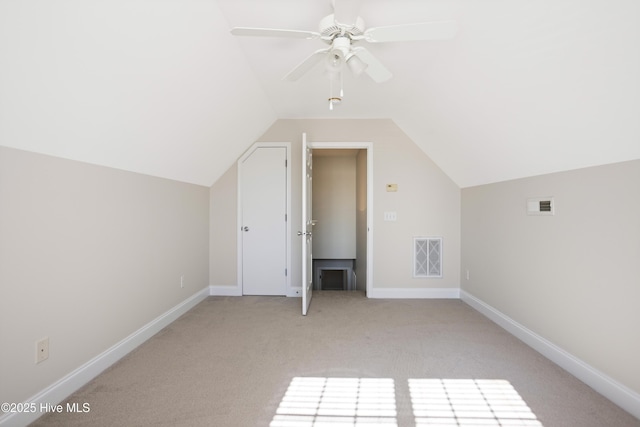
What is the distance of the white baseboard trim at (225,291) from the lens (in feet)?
14.0

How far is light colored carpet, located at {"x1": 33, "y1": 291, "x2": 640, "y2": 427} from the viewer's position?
179 cm

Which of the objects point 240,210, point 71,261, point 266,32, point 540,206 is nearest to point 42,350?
point 71,261

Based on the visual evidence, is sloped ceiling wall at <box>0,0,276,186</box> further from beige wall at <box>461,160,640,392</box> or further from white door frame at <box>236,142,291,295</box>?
beige wall at <box>461,160,640,392</box>

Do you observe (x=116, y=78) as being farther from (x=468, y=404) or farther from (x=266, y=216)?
(x=468, y=404)

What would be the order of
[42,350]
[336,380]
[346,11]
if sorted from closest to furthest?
[346,11]
[42,350]
[336,380]

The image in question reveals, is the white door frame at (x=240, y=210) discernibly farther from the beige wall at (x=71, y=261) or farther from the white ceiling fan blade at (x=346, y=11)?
the white ceiling fan blade at (x=346, y=11)

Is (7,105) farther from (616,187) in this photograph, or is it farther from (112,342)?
(616,187)

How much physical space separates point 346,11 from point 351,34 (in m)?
0.31

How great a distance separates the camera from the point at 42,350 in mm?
1792

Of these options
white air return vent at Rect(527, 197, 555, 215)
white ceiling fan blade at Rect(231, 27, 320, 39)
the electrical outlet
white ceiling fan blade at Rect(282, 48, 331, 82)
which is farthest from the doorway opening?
the electrical outlet

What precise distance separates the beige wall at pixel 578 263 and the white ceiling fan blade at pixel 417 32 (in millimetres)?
1404

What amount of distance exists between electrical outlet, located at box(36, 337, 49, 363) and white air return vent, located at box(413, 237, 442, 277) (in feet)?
12.4

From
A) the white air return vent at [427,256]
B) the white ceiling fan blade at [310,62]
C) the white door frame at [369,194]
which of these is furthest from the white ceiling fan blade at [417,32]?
the white air return vent at [427,256]

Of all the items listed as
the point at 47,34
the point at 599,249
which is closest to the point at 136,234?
the point at 47,34
